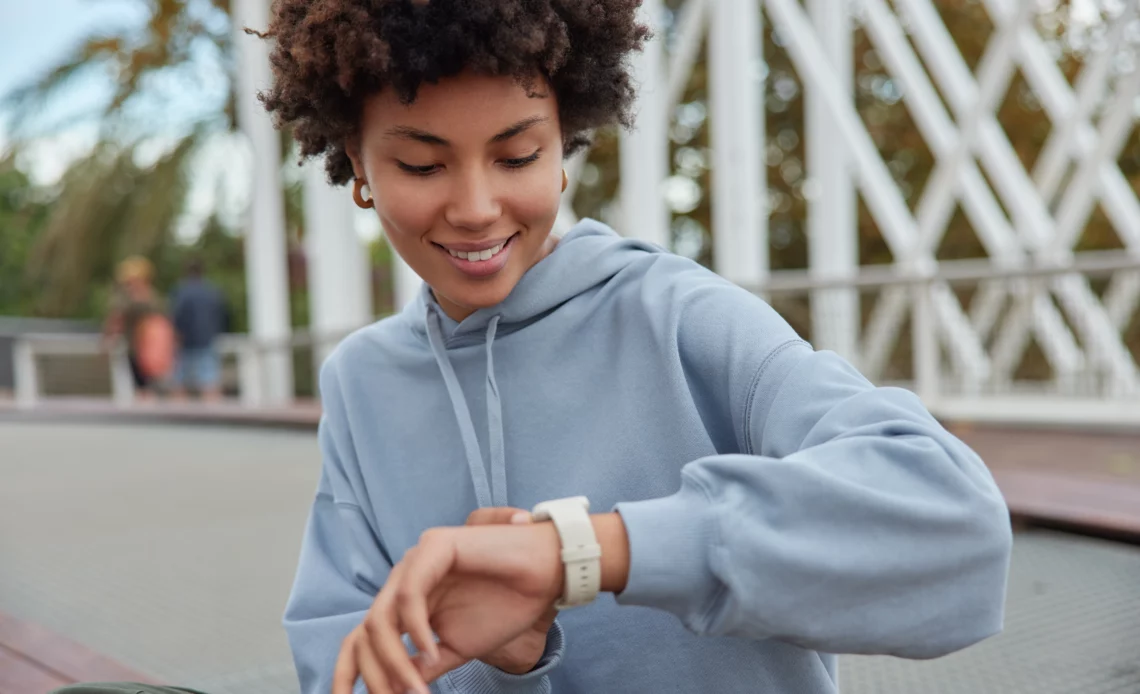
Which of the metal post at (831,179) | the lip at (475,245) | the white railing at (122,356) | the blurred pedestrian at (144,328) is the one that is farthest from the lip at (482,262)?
the blurred pedestrian at (144,328)

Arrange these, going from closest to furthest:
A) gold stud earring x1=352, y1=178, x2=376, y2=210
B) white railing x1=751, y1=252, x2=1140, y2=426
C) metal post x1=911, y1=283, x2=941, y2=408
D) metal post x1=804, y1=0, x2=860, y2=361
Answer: gold stud earring x1=352, y1=178, x2=376, y2=210, white railing x1=751, y1=252, x2=1140, y2=426, metal post x1=911, y1=283, x2=941, y2=408, metal post x1=804, y1=0, x2=860, y2=361

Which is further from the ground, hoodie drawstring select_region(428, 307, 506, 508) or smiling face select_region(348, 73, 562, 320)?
smiling face select_region(348, 73, 562, 320)

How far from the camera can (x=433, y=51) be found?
118cm

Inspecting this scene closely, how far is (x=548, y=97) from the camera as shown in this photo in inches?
51.9

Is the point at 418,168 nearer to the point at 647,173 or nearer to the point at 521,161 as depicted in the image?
the point at 521,161

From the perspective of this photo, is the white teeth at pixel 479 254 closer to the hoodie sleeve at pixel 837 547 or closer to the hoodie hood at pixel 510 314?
the hoodie hood at pixel 510 314

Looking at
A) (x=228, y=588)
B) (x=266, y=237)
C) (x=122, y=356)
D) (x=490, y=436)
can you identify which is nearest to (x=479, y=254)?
(x=490, y=436)

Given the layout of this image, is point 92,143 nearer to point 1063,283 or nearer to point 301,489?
point 301,489

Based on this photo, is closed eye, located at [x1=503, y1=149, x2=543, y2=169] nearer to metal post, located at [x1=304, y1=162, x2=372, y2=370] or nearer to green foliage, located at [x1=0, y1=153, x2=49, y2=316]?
metal post, located at [x1=304, y1=162, x2=372, y2=370]

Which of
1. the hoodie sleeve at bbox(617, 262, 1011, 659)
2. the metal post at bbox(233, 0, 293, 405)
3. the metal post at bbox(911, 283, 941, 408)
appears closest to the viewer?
the hoodie sleeve at bbox(617, 262, 1011, 659)

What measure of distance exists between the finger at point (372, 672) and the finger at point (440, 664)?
1.1 inches

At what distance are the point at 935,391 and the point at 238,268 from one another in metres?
14.1

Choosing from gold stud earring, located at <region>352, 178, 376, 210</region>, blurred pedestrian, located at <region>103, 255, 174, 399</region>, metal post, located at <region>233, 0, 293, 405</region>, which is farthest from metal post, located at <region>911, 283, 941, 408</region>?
blurred pedestrian, located at <region>103, 255, 174, 399</region>

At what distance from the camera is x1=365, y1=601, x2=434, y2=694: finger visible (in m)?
0.92
